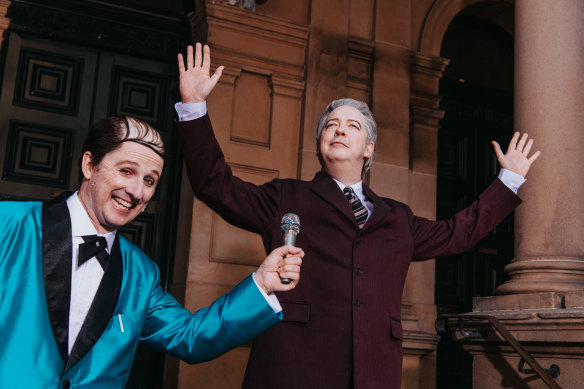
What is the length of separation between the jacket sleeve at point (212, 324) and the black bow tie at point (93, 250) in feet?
0.77

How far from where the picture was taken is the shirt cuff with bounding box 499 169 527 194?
131 inches

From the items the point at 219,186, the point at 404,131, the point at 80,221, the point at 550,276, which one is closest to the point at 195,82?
the point at 219,186

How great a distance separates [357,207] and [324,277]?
1.25ft

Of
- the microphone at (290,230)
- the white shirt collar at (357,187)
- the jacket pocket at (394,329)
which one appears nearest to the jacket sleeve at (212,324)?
the microphone at (290,230)

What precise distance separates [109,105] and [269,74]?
1.66m

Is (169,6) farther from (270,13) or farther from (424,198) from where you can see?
(424,198)

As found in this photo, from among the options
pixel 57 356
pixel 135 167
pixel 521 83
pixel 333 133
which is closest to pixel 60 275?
pixel 57 356

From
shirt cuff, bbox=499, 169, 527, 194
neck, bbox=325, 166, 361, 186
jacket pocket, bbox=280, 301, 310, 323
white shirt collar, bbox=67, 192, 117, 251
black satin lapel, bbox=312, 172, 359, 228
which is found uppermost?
shirt cuff, bbox=499, 169, 527, 194

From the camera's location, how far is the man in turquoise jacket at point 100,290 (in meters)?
1.94

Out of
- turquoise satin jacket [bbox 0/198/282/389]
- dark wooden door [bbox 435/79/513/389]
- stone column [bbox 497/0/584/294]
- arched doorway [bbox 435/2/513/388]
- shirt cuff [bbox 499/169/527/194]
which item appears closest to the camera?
turquoise satin jacket [bbox 0/198/282/389]

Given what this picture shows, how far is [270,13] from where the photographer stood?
7.01 meters

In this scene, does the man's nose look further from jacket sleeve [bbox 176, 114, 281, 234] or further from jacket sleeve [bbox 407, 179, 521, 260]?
jacket sleeve [bbox 407, 179, 521, 260]

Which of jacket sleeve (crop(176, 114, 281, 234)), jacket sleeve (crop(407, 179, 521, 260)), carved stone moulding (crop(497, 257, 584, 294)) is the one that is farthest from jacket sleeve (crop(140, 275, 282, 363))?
carved stone moulding (crop(497, 257, 584, 294))

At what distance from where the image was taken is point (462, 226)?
10.6 feet
